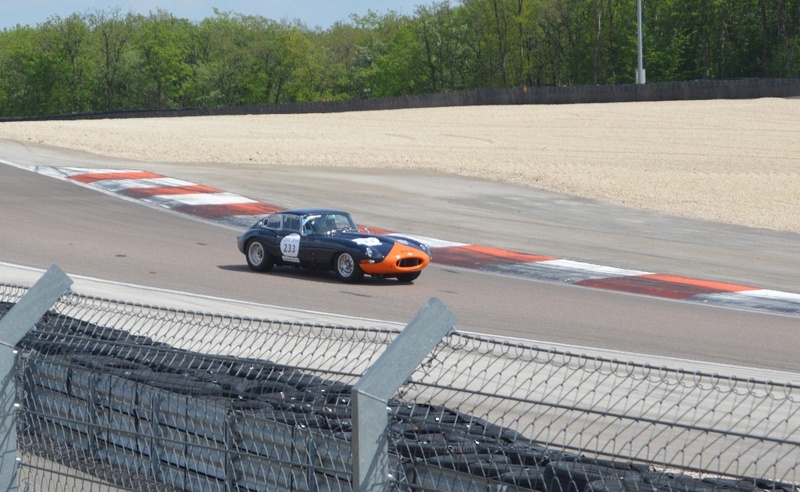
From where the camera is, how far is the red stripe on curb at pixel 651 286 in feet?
Result: 47.7

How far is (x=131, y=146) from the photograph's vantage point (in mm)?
31688

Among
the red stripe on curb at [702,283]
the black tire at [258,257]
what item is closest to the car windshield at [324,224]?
the black tire at [258,257]

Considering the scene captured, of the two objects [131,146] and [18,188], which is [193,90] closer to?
[131,146]

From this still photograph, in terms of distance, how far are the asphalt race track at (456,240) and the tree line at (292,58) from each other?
69.1 metres

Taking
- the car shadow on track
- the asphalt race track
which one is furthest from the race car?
the asphalt race track

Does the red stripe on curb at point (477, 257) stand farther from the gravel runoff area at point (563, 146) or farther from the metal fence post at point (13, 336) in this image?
the metal fence post at point (13, 336)

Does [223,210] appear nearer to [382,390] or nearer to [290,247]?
[290,247]

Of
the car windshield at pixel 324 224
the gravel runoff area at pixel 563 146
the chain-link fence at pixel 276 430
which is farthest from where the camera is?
the gravel runoff area at pixel 563 146

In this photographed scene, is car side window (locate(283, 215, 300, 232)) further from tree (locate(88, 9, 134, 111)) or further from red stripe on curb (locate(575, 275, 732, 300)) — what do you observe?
tree (locate(88, 9, 134, 111))

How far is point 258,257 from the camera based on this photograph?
49.1ft

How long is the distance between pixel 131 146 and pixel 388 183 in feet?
32.6

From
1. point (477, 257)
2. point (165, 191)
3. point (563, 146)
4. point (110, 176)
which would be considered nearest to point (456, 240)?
point (477, 257)

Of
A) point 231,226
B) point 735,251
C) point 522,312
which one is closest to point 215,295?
point 522,312

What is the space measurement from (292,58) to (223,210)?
86594mm
